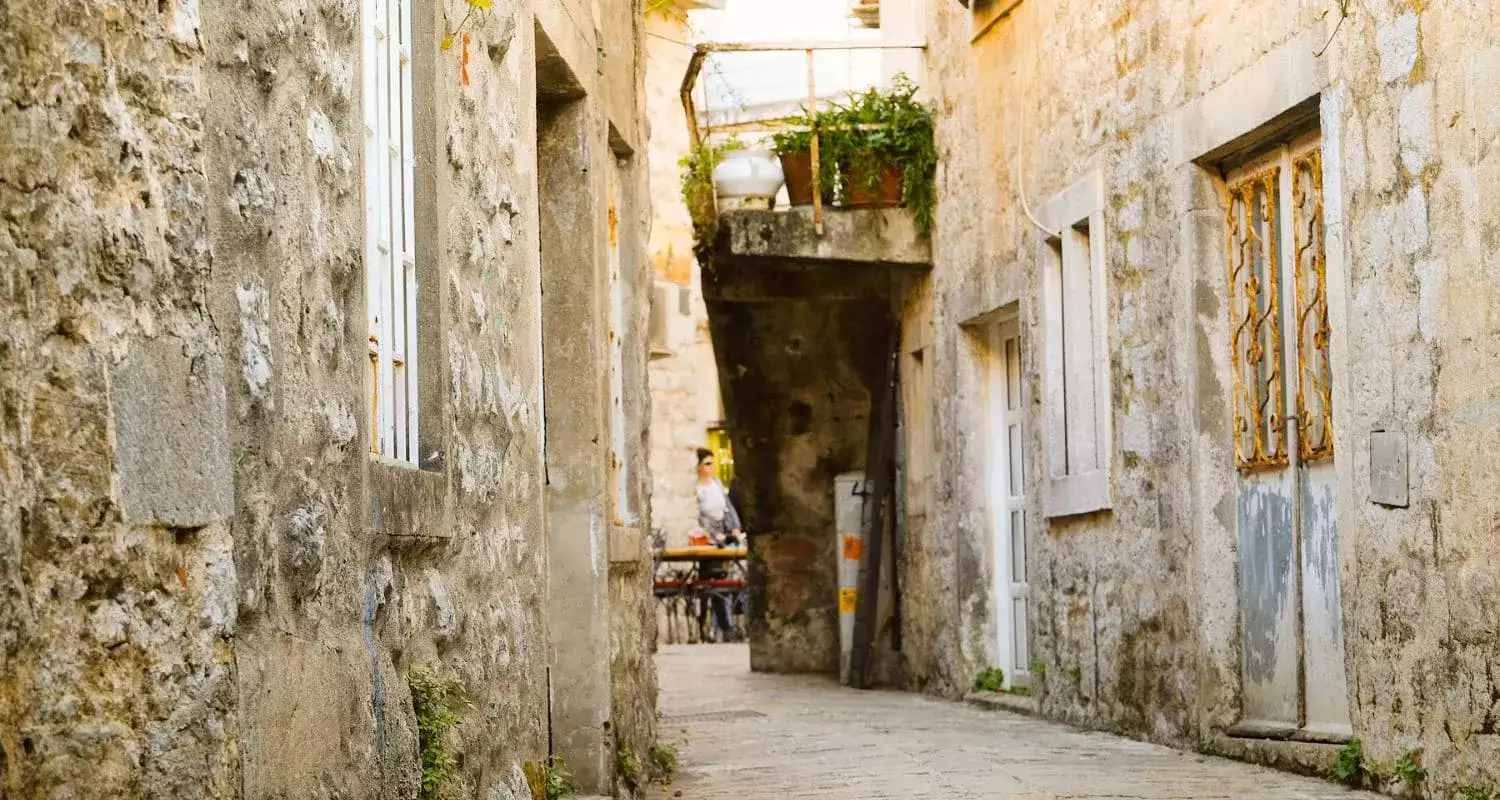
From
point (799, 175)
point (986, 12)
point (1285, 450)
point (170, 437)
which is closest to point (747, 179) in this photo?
point (799, 175)

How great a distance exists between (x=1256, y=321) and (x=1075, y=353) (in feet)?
6.09

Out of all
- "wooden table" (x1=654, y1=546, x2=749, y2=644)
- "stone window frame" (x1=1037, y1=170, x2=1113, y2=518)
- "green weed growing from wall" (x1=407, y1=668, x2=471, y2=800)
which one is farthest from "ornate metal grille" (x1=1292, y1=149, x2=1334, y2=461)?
"wooden table" (x1=654, y1=546, x2=749, y2=644)

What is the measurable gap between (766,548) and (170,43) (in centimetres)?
1248

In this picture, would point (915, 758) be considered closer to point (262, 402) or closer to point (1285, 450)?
point (1285, 450)

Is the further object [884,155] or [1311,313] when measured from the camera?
[884,155]

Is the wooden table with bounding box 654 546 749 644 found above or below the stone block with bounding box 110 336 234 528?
below

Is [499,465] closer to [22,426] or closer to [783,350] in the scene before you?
[22,426]

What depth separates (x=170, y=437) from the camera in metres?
2.70

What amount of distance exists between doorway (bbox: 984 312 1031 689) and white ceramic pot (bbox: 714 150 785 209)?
183 centimetres

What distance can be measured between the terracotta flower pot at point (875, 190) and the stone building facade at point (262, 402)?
6.99m

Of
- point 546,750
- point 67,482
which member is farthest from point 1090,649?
point 67,482

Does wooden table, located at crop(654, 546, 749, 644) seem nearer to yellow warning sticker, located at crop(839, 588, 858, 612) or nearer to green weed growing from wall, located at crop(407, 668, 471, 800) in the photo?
yellow warning sticker, located at crop(839, 588, 858, 612)

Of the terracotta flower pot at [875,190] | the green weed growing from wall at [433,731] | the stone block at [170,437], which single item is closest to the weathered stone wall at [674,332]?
the terracotta flower pot at [875,190]

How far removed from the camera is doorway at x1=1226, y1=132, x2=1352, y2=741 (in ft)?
24.3
